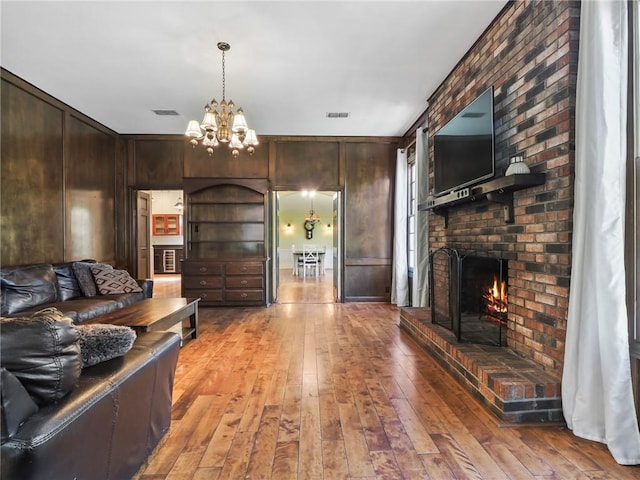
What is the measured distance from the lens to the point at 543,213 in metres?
2.13

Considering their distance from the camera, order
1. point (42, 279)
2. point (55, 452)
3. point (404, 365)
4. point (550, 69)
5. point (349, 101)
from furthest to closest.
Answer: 1. point (349, 101)
2. point (42, 279)
3. point (404, 365)
4. point (550, 69)
5. point (55, 452)

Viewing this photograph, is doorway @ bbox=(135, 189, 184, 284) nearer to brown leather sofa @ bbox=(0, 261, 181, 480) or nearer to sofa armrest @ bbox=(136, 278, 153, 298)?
sofa armrest @ bbox=(136, 278, 153, 298)

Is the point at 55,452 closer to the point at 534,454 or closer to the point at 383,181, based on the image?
the point at 534,454

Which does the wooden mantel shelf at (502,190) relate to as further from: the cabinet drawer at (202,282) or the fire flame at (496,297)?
the cabinet drawer at (202,282)

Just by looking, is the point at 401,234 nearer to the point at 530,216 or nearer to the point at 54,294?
the point at 530,216

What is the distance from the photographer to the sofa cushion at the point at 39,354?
98cm

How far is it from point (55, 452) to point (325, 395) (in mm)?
1658

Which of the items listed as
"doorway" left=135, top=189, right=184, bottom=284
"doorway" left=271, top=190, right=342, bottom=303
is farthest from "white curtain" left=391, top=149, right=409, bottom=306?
"doorway" left=135, top=189, right=184, bottom=284

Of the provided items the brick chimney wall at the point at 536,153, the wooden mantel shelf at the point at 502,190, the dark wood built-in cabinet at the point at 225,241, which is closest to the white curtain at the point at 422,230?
the wooden mantel shelf at the point at 502,190

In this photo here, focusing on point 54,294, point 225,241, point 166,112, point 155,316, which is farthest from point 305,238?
point 155,316

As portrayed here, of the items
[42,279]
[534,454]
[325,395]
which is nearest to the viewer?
[534,454]

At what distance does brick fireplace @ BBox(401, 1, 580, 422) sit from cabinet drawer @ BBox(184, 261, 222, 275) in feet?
12.0

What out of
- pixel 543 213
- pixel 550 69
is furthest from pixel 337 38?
pixel 543 213

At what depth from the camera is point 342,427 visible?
6.33ft
